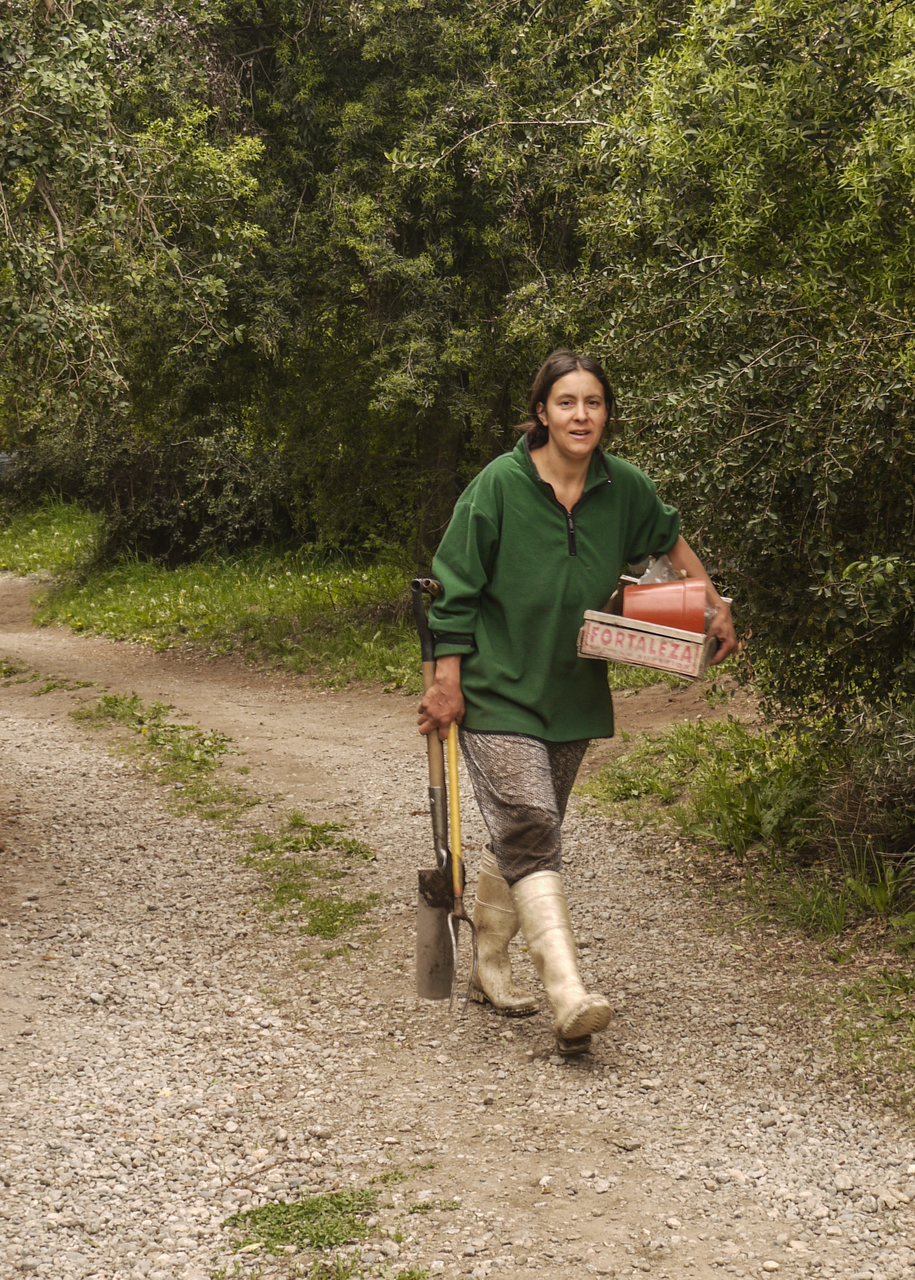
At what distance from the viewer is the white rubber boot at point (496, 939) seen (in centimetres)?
400

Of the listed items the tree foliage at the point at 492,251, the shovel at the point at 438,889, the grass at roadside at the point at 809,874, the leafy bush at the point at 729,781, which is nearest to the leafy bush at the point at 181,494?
the tree foliage at the point at 492,251

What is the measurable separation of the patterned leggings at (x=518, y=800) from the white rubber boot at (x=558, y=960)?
0.06 meters

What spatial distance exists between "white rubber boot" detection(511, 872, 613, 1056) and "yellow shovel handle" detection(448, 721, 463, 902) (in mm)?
175

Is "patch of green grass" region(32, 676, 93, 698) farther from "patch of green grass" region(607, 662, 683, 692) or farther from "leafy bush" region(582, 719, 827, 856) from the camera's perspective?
"leafy bush" region(582, 719, 827, 856)

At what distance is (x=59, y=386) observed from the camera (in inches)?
274

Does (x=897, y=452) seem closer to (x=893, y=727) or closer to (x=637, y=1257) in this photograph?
(x=893, y=727)

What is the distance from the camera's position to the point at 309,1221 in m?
2.96

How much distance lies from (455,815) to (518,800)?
0.22 m

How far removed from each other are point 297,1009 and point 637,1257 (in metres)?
1.85

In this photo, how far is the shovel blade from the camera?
373 centimetres

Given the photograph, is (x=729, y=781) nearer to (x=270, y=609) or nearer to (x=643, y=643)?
(x=643, y=643)

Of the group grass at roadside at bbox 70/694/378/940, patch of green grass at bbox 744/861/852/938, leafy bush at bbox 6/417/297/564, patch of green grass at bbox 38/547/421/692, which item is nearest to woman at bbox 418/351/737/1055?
patch of green grass at bbox 744/861/852/938

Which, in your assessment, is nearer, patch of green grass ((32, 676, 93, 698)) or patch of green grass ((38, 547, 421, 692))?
patch of green grass ((32, 676, 93, 698))

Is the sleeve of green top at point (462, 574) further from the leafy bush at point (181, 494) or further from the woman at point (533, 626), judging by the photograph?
the leafy bush at point (181, 494)
